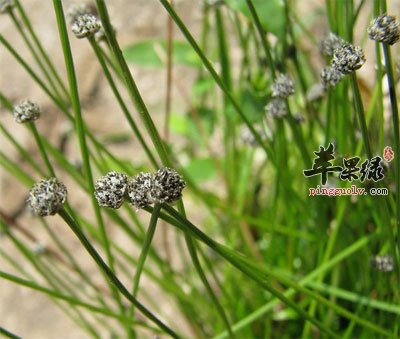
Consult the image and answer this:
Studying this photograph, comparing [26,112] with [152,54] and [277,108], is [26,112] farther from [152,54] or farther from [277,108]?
[152,54]

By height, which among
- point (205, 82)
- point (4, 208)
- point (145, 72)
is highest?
point (145, 72)

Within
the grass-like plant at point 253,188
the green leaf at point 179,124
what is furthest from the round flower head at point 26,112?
the green leaf at point 179,124

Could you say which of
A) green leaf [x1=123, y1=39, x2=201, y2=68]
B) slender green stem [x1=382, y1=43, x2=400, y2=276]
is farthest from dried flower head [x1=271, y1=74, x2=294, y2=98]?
green leaf [x1=123, y1=39, x2=201, y2=68]

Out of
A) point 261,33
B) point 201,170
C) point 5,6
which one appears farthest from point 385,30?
point 201,170

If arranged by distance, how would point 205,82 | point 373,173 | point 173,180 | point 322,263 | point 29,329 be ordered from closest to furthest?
1. point 173,180
2. point 373,173
3. point 322,263
4. point 205,82
5. point 29,329

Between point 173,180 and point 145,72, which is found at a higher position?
point 145,72

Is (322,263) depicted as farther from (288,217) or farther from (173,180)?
(173,180)

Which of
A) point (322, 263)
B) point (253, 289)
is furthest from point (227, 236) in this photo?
point (322, 263)
